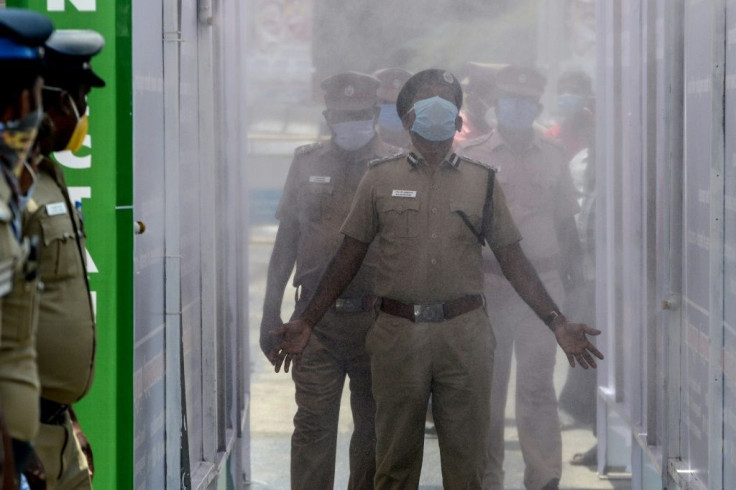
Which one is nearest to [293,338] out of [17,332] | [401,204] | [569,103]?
[401,204]

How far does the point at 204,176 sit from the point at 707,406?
213 cm

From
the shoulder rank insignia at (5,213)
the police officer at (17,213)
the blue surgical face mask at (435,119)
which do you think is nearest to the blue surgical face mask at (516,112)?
the blue surgical face mask at (435,119)

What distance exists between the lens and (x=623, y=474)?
5.96m

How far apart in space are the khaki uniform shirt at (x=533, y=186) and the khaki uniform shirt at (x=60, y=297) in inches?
108

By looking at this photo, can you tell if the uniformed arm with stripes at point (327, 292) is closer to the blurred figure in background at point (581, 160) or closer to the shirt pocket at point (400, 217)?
the shirt pocket at point (400, 217)

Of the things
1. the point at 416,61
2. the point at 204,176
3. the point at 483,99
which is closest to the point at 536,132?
the point at 483,99

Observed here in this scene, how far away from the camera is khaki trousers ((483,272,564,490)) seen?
538 cm

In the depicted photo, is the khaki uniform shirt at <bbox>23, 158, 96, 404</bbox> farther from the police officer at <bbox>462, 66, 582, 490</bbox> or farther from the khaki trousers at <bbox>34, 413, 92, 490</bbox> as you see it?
the police officer at <bbox>462, 66, 582, 490</bbox>

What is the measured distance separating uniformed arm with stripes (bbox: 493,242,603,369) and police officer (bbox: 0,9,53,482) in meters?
2.53

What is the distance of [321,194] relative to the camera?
5094mm

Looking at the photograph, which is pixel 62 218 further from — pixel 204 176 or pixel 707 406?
pixel 707 406

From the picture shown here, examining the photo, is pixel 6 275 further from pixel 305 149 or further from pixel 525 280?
pixel 305 149

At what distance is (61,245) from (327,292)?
1.93 m

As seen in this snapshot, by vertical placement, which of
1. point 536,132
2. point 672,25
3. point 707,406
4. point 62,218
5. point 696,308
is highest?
point 672,25
